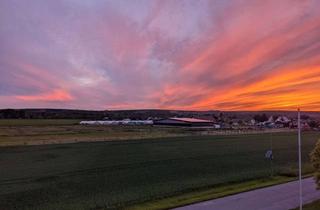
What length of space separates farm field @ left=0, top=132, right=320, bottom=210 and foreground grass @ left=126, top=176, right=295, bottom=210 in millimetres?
812

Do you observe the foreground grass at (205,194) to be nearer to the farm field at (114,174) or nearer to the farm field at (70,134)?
the farm field at (114,174)

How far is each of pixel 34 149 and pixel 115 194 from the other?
34.6 m

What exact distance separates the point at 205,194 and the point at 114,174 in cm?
1243

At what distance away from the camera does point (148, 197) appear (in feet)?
80.6

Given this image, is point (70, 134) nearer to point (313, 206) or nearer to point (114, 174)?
point (114, 174)

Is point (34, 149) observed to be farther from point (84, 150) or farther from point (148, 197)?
point (148, 197)

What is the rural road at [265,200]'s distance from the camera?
20.5 meters

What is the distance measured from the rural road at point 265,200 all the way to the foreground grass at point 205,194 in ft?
2.63

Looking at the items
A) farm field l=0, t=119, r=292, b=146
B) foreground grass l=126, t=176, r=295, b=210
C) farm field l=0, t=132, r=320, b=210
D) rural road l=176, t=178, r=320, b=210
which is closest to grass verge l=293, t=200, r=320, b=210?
rural road l=176, t=178, r=320, b=210

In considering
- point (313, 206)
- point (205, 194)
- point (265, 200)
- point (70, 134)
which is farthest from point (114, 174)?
point (70, 134)

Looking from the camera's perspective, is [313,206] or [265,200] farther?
[265,200]

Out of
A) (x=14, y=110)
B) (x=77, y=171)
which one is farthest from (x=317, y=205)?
(x=14, y=110)

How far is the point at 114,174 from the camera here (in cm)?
3538

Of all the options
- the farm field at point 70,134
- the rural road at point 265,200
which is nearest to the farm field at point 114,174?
the rural road at point 265,200
